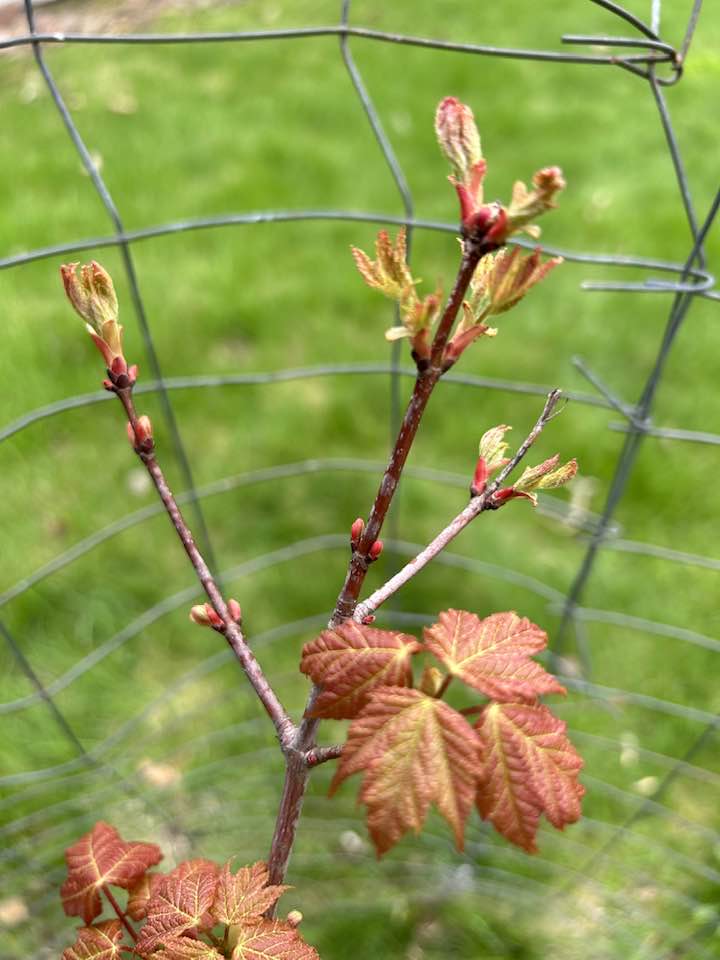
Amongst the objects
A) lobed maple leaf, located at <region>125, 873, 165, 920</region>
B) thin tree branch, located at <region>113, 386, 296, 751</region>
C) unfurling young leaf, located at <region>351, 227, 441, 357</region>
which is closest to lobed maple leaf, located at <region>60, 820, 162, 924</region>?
lobed maple leaf, located at <region>125, 873, 165, 920</region>

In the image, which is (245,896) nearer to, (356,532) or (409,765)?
(409,765)

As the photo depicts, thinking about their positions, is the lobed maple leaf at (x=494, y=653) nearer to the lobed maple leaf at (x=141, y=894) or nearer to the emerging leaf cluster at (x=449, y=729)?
the emerging leaf cluster at (x=449, y=729)

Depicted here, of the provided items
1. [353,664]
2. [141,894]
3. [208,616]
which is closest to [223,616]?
[208,616]

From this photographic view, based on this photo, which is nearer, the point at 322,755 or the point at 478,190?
the point at 478,190

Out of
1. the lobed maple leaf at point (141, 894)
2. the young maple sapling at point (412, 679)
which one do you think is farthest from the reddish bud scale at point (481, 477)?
the lobed maple leaf at point (141, 894)

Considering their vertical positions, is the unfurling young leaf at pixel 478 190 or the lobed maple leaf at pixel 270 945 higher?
the unfurling young leaf at pixel 478 190

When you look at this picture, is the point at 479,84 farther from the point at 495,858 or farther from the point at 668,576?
the point at 495,858
